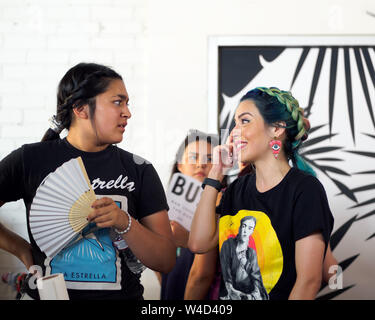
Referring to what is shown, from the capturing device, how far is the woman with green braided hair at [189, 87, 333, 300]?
1155 millimetres

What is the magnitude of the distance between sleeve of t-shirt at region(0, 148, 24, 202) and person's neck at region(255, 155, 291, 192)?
717mm

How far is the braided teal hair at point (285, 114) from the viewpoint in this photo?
1.32m

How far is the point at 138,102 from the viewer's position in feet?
6.20

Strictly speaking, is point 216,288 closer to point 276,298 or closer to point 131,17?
point 276,298

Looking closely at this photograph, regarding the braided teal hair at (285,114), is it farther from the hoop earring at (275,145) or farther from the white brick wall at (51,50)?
the white brick wall at (51,50)

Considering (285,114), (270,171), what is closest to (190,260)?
(270,171)

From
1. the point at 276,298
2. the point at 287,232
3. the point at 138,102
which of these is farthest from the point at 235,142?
the point at 138,102

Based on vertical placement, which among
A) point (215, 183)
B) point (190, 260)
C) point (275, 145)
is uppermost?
point (275, 145)

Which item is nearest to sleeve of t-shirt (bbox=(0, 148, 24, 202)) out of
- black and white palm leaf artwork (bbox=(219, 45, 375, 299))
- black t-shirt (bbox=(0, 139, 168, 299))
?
black t-shirt (bbox=(0, 139, 168, 299))

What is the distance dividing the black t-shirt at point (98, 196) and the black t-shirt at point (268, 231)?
9.4 inches

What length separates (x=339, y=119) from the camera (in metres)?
1.93

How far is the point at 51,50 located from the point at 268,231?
4.08ft

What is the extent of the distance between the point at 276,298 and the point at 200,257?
401 mm

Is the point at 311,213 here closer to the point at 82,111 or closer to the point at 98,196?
the point at 98,196
